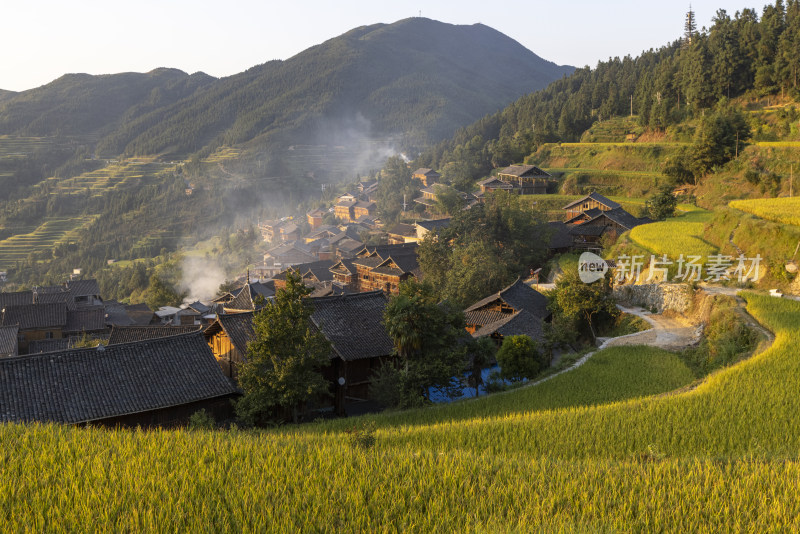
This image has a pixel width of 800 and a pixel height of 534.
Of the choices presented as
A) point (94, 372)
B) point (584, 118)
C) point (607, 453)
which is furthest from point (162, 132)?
point (607, 453)

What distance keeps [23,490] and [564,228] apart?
37.8 m

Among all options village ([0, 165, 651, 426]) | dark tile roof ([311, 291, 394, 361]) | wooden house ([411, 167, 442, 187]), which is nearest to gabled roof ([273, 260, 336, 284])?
village ([0, 165, 651, 426])

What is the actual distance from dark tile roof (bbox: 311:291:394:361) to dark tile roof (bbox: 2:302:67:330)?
938 inches

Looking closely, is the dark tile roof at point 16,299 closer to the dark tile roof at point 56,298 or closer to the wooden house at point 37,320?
the dark tile roof at point 56,298

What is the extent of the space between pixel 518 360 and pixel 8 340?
27.1 meters

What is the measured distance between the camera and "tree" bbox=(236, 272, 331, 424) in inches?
601

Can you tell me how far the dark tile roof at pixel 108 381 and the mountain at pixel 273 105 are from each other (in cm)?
11318

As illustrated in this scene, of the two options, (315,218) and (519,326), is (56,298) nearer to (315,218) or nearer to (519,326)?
(519,326)

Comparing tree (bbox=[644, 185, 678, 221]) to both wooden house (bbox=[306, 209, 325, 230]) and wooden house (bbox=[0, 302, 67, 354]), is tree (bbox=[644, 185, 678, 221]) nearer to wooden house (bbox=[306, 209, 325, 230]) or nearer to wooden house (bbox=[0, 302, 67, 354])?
wooden house (bbox=[0, 302, 67, 354])

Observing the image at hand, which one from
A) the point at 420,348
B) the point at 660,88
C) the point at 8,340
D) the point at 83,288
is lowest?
the point at 8,340

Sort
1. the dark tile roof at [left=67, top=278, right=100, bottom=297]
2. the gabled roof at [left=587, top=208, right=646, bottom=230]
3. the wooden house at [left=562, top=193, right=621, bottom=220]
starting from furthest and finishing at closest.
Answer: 1. the dark tile roof at [left=67, top=278, right=100, bottom=297]
2. the wooden house at [left=562, top=193, right=621, bottom=220]
3. the gabled roof at [left=587, top=208, right=646, bottom=230]

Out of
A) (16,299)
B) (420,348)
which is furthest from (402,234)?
(420,348)

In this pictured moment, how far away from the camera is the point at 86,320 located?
36.9 metres

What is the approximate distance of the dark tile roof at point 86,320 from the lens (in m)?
36.2
